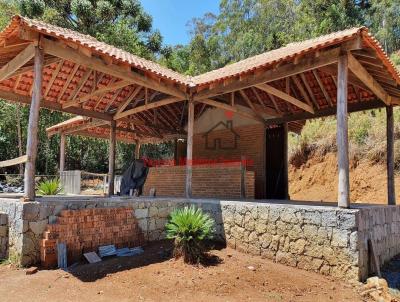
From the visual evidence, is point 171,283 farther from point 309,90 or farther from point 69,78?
point 309,90

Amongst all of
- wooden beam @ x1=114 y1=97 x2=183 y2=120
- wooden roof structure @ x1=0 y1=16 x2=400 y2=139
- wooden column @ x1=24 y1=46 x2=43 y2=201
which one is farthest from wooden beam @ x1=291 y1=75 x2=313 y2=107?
wooden column @ x1=24 y1=46 x2=43 y2=201

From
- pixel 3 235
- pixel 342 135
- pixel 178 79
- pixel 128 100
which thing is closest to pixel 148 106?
pixel 128 100

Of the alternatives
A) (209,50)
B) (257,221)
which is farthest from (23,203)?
(209,50)

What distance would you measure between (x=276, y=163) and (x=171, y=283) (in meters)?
6.98

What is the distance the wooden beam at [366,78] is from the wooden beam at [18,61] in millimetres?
5969

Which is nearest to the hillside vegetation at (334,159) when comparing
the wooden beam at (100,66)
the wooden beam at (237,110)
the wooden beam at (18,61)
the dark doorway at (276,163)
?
the dark doorway at (276,163)

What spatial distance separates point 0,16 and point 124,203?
1913cm

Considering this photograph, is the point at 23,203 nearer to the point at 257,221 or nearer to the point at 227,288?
the point at 227,288

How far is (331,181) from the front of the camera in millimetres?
16641

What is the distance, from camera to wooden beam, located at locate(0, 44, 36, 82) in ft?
21.1

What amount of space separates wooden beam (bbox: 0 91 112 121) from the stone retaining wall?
12.0 ft

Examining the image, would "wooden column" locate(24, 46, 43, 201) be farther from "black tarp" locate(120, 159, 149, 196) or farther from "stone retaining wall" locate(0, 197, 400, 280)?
"black tarp" locate(120, 159, 149, 196)

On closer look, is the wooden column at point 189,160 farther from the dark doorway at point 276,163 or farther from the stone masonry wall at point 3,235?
the stone masonry wall at point 3,235

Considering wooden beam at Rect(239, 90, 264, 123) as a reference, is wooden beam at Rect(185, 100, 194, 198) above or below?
below
